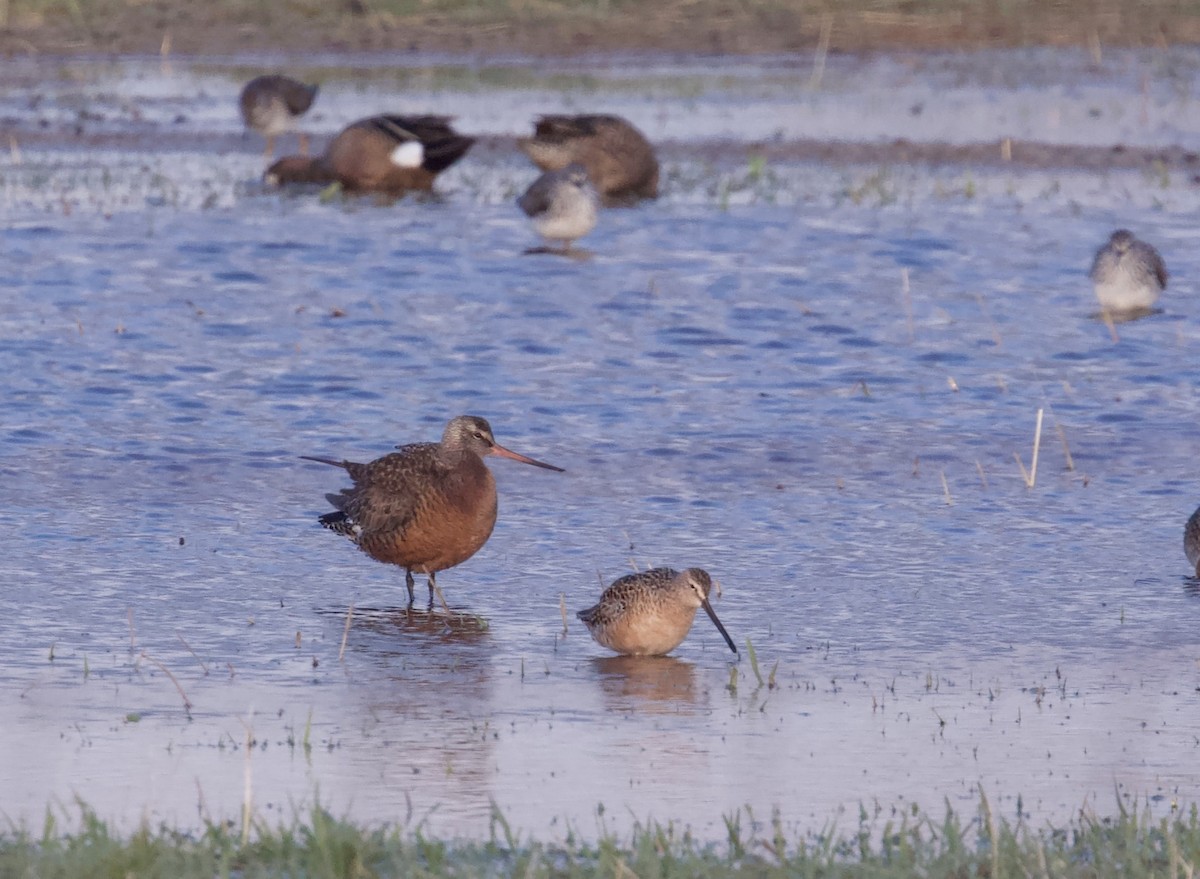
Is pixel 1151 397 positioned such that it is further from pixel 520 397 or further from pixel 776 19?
pixel 776 19

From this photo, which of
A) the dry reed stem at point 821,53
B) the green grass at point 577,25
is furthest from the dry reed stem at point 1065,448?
the green grass at point 577,25

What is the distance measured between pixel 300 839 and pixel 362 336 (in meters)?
8.87

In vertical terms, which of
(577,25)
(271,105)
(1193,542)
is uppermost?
(577,25)

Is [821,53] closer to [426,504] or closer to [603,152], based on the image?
[603,152]

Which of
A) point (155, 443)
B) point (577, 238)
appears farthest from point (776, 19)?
point (155, 443)

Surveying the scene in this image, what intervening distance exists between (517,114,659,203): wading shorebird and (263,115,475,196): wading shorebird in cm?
74

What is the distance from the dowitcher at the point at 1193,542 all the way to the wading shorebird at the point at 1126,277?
19.3ft

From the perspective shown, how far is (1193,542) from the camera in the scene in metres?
9.16

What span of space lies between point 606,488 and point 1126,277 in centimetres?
551

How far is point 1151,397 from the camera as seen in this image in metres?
13.0

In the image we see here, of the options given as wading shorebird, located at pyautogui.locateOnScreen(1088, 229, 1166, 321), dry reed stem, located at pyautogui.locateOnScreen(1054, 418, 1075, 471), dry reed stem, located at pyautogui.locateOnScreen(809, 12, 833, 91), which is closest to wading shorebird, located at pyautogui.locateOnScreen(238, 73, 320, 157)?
dry reed stem, located at pyautogui.locateOnScreen(809, 12, 833, 91)

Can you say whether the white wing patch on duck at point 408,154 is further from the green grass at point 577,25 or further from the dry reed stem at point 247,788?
the dry reed stem at point 247,788

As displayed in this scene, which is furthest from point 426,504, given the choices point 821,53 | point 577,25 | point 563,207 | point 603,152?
point 577,25

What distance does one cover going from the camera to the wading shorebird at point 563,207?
57.2 feet
